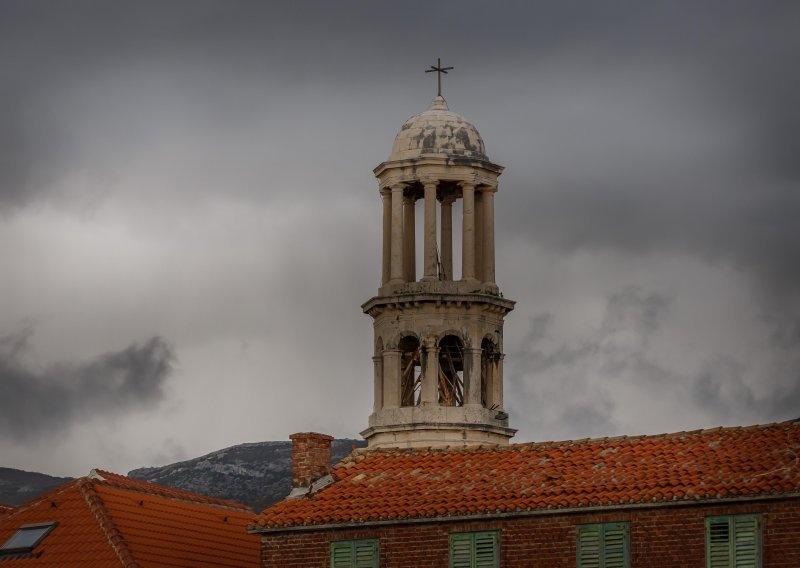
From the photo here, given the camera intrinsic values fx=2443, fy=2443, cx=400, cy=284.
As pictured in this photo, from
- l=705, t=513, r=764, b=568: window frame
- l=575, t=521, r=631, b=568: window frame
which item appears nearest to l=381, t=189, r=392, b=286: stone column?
l=575, t=521, r=631, b=568: window frame

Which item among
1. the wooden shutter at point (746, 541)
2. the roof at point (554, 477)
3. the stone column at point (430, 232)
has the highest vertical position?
the stone column at point (430, 232)

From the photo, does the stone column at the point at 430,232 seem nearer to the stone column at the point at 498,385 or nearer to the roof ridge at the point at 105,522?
the stone column at the point at 498,385

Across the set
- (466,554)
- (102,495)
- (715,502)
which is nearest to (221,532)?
(102,495)

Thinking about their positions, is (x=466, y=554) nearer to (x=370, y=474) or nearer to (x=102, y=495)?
(x=370, y=474)

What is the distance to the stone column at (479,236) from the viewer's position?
89.8m

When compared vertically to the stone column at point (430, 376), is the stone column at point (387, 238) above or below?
above

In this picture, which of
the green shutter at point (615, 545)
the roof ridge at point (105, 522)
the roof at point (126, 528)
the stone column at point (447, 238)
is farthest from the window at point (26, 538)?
the stone column at point (447, 238)

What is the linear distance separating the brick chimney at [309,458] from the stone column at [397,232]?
18.7 m

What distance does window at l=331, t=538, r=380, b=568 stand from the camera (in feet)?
215

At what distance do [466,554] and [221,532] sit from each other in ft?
49.5

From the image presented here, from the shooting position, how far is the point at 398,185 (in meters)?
89.6

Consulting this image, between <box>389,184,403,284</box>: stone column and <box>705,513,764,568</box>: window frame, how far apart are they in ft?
97.8

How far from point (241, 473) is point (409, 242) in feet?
223

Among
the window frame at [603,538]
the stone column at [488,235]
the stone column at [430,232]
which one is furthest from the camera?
the stone column at [488,235]
